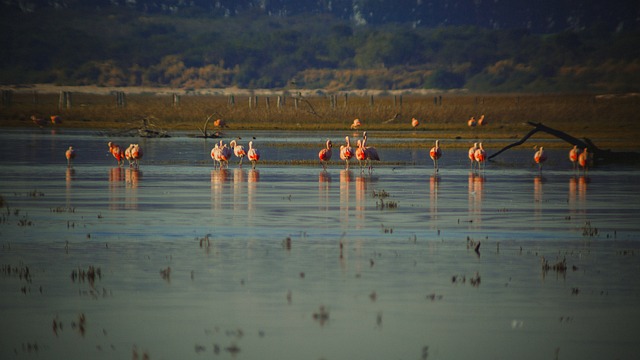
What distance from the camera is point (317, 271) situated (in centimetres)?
1493

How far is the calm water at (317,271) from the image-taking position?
37.2 feet

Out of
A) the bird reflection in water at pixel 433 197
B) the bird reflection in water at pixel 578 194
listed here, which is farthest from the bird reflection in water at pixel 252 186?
the bird reflection in water at pixel 578 194

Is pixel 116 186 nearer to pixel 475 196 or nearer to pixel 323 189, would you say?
pixel 323 189

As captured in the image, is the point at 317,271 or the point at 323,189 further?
the point at 323,189

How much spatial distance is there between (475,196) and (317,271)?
11.3 meters

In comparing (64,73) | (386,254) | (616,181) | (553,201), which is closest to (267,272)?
(386,254)

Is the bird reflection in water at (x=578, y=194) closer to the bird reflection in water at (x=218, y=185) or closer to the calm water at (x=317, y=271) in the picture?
the calm water at (x=317, y=271)

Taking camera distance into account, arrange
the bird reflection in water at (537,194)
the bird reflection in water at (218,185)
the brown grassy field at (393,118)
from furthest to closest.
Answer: the brown grassy field at (393,118), the bird reflection in water at (218,185), the bird reflection in water at (537,194)

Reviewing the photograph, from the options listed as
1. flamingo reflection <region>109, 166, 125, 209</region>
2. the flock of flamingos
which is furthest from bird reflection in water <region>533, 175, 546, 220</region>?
flamingo reflection <region>109, 166, 125, 209</region>

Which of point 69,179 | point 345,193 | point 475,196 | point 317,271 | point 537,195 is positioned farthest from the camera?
point 69,179

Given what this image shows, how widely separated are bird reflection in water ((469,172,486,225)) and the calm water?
→ 102 mm

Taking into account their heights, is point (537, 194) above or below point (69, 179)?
below

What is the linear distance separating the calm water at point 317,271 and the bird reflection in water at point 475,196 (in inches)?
4.0

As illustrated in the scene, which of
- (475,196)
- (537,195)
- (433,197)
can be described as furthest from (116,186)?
(537,195)
